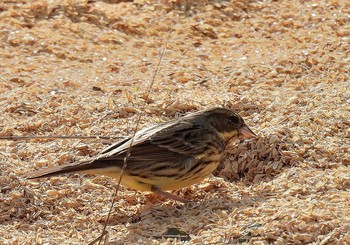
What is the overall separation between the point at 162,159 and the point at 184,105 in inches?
45.1

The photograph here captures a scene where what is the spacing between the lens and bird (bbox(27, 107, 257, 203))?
7500 millimetres

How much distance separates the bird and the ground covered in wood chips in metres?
0.18

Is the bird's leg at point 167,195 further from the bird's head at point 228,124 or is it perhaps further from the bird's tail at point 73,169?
the bird's head at point 228,124

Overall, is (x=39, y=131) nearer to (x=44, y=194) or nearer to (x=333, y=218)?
(x=44, y=194)

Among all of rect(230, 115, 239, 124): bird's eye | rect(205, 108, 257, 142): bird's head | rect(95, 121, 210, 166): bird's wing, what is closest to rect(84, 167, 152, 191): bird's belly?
rect(95, 121, 210, 166): bird's wing

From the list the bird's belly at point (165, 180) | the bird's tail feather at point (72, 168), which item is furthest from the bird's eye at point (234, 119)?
the bird's tail feather at point (72, 168)

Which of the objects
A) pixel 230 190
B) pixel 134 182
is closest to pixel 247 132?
pixel 230 190

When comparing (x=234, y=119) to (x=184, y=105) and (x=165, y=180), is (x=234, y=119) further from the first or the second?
(x=165, y=180)

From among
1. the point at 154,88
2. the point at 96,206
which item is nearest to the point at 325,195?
the point at 96,206

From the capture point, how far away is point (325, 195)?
7.31m

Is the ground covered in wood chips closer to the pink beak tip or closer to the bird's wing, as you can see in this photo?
the pink beak tip

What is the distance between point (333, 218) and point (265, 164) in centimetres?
127

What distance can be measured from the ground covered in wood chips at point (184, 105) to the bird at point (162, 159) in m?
0.18

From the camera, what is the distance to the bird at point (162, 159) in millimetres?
7500
